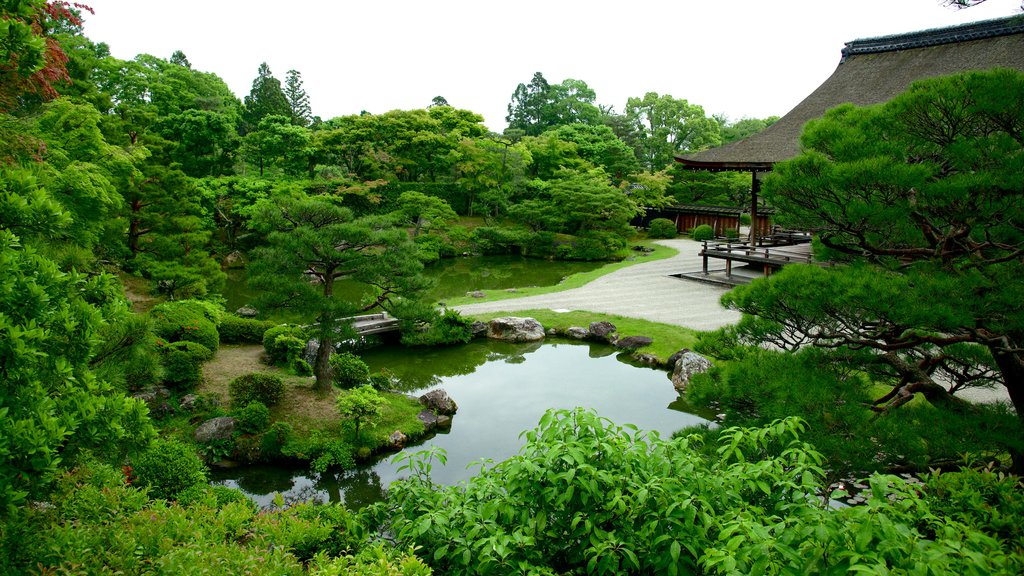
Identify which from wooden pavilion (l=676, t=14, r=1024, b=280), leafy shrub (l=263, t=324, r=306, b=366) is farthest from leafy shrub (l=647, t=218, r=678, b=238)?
leafy shrub (l=263, t=324, r=306, b=366)

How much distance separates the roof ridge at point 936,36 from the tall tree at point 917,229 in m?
11.3

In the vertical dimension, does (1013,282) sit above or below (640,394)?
above

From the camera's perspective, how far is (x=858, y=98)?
13.8 m

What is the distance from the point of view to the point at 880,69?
47.4ft

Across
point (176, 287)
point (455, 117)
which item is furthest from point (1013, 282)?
point (455, 117)

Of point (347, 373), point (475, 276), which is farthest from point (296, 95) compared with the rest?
point (347, 373)

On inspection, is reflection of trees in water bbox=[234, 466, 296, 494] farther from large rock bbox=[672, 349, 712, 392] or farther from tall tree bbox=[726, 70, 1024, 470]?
large rock bbox=[672, 349, 712, 392]

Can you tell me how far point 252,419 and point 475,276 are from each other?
42.3 feet

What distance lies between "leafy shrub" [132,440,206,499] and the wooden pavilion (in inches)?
451

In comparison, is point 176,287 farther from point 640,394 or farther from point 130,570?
point 130,570

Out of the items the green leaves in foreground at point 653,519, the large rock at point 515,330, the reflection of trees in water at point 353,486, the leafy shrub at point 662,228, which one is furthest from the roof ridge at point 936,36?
the reflection of trees in water at point 353,486

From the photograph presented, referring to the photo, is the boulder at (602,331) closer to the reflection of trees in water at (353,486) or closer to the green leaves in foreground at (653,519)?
the reflection of trees in water at (353,486)

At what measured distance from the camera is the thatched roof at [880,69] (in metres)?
12.7

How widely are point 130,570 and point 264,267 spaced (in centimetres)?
536
